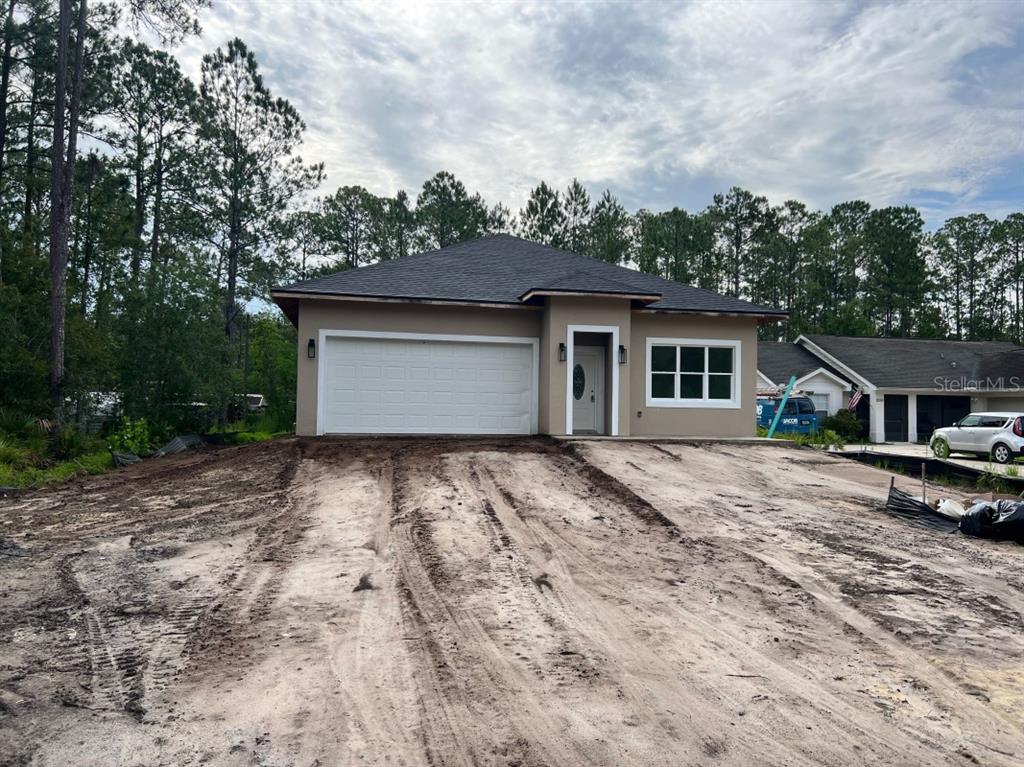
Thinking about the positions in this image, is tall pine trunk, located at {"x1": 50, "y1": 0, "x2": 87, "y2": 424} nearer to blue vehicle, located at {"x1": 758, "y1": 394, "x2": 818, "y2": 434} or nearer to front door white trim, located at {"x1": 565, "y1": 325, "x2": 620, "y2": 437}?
front door white trim, located at {"x1": 565, "y1": 325, "x2": 620, "y2": 437}

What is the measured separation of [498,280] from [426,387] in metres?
3.12

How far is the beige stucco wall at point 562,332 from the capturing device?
1277cm

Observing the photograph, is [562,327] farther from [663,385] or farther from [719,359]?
[719,359]

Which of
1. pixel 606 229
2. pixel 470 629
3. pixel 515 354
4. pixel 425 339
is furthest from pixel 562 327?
pixel 606 229

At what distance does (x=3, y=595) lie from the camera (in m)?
4.74

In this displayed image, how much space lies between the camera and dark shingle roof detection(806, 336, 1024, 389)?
1069 inches

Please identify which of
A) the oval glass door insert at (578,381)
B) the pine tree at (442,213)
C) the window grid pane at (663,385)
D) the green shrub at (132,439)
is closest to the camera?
the oval glass door insert at (578,381)

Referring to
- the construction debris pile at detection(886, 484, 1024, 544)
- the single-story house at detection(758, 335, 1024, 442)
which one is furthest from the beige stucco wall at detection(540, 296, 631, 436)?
the single-story house at detection(758, 335, 1024, 442)

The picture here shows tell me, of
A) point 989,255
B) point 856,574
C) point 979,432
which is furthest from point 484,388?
point 989,255

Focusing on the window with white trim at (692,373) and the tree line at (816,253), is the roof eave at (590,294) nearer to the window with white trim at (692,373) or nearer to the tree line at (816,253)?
the window with white trim at (692,373)

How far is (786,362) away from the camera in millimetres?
30484

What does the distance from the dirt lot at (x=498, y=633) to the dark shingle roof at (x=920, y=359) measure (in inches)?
888

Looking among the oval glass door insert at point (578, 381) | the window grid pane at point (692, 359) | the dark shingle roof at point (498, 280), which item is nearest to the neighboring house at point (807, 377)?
the dark shingle roof at point (498, 280)

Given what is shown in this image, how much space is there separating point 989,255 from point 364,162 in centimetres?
4499
